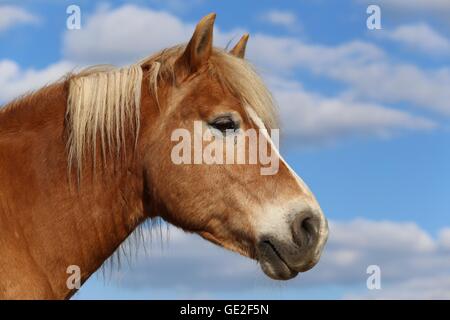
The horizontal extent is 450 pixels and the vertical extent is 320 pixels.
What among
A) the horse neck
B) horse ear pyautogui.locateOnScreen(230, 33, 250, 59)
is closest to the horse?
the horse neck

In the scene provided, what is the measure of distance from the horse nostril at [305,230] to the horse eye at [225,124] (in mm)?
1023

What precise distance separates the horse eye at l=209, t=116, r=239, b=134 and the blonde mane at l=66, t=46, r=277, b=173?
285mm

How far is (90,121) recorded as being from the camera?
245 inches

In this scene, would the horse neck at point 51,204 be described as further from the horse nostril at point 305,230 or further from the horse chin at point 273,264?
the horse nostril at point 305,230

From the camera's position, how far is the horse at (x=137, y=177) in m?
5.95

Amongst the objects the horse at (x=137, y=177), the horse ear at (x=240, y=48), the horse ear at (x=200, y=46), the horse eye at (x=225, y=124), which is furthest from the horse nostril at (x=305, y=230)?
the horse ear at (x=240, y=48)

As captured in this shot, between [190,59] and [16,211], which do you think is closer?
[16,211]

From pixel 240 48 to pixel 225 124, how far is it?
4.86 feet

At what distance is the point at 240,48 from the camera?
7359 millimetres

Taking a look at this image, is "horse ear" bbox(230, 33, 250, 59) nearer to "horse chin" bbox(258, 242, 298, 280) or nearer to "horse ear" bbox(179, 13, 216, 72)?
"horse ear" bbox(179, 13, 216, 72)
